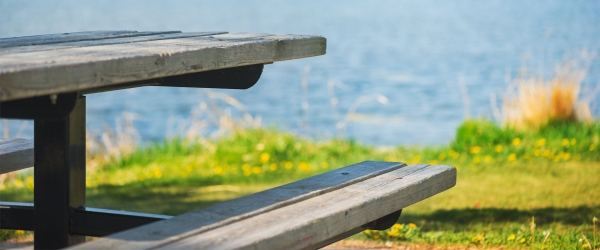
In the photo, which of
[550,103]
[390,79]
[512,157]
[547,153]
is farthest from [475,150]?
Answer: [390,79]

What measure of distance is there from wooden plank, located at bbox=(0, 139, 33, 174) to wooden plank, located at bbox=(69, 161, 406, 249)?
1.22 metres

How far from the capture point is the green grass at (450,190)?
3.74 meters

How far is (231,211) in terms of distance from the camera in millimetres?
1981

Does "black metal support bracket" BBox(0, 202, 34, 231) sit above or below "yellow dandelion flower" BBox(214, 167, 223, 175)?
above

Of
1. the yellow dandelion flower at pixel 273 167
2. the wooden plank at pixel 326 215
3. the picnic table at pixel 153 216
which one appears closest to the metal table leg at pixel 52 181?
the picnic table at pixel 153 216

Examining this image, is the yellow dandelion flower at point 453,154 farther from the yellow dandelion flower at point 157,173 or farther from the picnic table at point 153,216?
the picnic table at point 153,216

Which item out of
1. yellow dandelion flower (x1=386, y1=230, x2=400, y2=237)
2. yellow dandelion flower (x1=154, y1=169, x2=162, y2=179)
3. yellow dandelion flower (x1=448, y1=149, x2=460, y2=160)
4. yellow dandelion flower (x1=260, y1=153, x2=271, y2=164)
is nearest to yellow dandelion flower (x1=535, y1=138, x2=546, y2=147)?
yellow dandelion flower (x1=448, y1=149, x2=460, y2=160)

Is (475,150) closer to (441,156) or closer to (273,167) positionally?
(441,156)

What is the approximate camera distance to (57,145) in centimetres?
246

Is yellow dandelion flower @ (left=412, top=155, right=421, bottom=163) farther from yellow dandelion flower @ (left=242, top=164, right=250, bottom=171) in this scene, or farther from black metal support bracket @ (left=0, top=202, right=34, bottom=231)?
black metal support bracket @ (left=0, top=202, right=34, bottom=231)

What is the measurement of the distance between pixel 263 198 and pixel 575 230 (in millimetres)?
1996

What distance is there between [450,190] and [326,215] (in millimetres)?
3171

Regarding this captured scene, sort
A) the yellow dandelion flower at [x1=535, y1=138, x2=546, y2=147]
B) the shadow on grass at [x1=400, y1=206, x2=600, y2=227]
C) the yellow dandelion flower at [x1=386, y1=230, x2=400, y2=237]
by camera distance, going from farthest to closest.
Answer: the yellow dandelion flower at [x1=535, y1=138, x2=546, y2=147] < the shadow on grass at [x1=400, y1=206, x2=600, y2=227] < the yellow dandelion flower at [x1=386, y1=230, x2=400, y2=237]

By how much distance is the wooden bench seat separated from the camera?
1.73 meters
